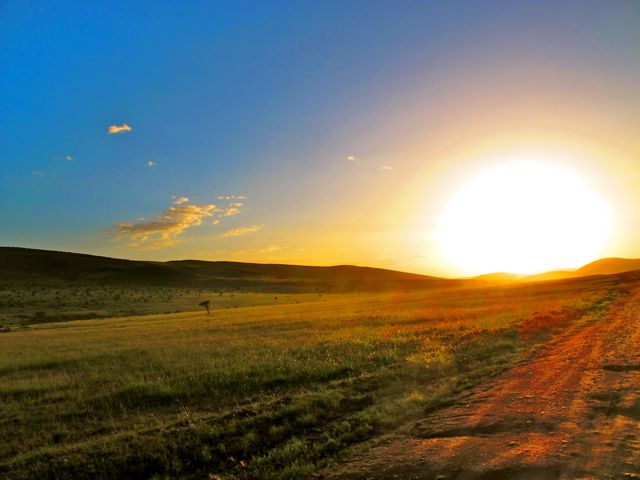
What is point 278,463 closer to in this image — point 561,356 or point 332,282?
point 561,356

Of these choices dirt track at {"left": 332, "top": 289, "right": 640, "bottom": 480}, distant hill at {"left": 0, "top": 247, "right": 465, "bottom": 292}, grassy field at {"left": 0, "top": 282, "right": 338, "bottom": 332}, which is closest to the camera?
dirt track at {"left": 332, "top": 289, "right": 640, "bottom": 480}

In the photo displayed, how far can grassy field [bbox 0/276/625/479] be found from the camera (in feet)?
28.2

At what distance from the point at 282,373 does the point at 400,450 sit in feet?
26.5

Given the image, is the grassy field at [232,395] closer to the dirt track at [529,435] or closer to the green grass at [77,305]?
the dirt track at [529,435]

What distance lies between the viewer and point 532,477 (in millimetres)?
6184

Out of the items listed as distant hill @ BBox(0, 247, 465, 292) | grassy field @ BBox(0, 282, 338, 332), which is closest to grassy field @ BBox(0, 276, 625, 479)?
grassy field @ BBox(0, 282, 338, 332)

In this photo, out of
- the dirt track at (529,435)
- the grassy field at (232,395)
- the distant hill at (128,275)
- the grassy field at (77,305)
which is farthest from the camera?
the distant hill at (128,275)

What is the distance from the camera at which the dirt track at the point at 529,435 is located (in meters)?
6.53

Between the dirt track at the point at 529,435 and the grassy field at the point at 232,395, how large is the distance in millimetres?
882

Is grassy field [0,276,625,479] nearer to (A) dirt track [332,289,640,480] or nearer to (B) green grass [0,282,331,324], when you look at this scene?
(A) dirt track [332,289,640,480]

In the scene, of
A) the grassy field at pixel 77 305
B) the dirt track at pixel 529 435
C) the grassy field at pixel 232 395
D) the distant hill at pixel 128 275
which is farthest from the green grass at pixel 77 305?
the dirt track at pixel 529 435

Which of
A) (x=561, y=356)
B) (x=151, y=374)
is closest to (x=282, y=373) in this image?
(x=151, y=374)

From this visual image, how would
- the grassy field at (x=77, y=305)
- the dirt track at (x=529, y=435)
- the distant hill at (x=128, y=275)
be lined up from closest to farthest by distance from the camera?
1. the dirt track at (x=529, y=435)
2. the grassy field at (x=77, y=305)
3. the distant hill at (x=128, y=275)

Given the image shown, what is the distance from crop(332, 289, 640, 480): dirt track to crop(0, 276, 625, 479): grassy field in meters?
0.88
